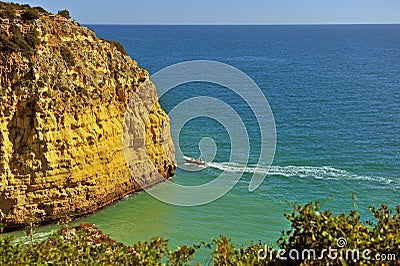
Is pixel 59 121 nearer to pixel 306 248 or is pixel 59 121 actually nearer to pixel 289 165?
pixel 289 165

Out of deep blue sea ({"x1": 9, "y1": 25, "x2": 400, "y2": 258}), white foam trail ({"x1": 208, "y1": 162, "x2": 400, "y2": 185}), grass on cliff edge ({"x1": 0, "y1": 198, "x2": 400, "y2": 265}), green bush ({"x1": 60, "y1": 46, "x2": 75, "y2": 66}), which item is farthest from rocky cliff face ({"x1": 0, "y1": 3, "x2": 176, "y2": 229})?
grass on cliff edge ({"x1": 0, "y1": 198, "x2": 400, "y2": 265})

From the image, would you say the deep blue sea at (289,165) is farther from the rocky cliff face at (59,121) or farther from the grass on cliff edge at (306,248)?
the grass on cliff edge at (306,248)

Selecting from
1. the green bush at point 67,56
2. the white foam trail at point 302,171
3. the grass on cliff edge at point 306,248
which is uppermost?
the green bush at point 67,56

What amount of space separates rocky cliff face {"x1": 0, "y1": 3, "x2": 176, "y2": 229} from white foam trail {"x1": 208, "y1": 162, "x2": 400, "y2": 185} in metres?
7.14

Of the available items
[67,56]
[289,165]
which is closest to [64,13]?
[67,56]

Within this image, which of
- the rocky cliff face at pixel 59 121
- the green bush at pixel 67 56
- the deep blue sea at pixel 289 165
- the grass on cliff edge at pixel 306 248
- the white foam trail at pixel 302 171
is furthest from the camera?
the white foam trail at pixel 302 171

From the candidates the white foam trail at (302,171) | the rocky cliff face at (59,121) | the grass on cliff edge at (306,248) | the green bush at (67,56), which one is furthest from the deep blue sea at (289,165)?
the grass on cliff edge at (306,248)

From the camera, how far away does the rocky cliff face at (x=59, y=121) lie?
79.9 feet

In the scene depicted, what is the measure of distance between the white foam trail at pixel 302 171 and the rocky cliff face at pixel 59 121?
23.4ft

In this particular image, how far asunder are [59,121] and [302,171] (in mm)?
17227

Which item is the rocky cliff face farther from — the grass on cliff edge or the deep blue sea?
the grass on cliff edge

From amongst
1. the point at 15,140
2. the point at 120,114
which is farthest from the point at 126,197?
the point at 15,140

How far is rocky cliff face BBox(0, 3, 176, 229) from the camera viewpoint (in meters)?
24.3

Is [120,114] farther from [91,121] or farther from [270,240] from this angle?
[270,240]
